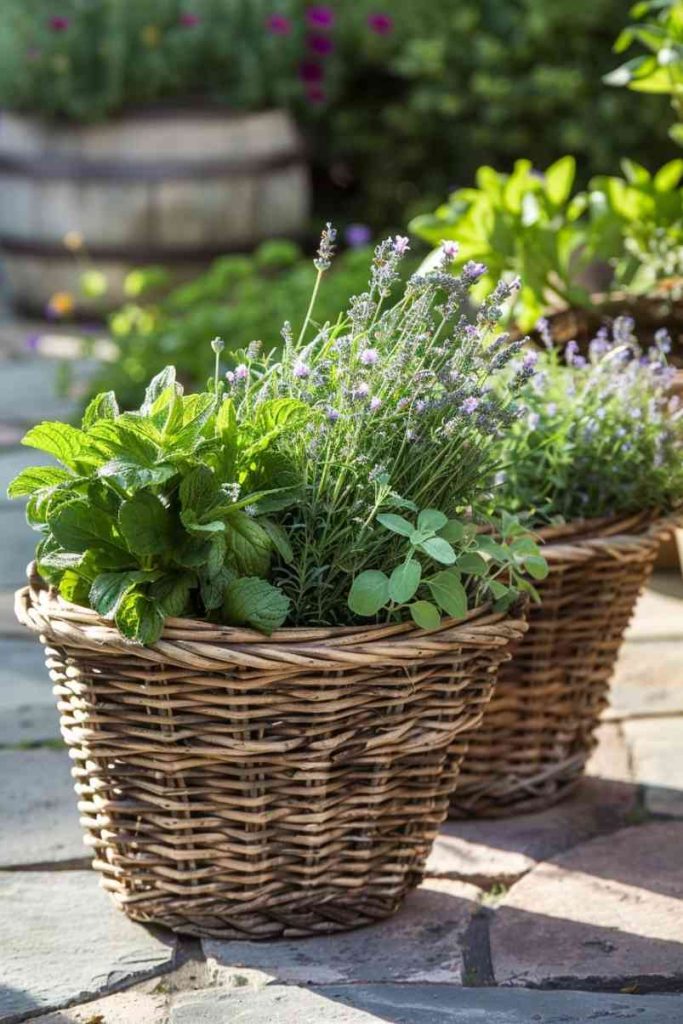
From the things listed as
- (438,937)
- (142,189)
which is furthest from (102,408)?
(142,189)

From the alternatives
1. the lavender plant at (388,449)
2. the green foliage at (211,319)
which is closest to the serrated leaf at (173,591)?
the lavender plant at (388,449)

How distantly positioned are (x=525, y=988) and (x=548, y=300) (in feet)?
4.71

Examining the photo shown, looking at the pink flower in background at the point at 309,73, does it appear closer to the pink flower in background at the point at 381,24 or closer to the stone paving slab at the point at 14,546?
the pink flower in background at the point at 381,24

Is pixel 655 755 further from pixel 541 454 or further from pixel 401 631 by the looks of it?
pixel 401 631

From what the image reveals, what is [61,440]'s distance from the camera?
1.90 m

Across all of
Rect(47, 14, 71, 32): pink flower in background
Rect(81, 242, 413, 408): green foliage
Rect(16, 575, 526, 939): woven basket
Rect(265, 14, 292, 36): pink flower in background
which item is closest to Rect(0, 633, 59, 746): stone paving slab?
Rect(16, 575, 526, 939): woven basket

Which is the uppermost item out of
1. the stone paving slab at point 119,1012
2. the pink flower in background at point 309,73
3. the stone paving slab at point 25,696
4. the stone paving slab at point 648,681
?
the pink flower in background at point 309,73

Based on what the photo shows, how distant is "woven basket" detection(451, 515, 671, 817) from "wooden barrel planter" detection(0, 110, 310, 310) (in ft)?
12.4

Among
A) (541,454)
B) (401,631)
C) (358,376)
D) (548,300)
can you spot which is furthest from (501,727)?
(548,300)

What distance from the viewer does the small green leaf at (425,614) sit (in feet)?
6.02

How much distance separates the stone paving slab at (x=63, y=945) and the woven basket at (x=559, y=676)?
60cm

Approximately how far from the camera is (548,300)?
2.95 m

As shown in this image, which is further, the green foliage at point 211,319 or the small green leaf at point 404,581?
the green foliage at point 211,319

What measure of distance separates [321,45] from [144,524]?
477 cm
